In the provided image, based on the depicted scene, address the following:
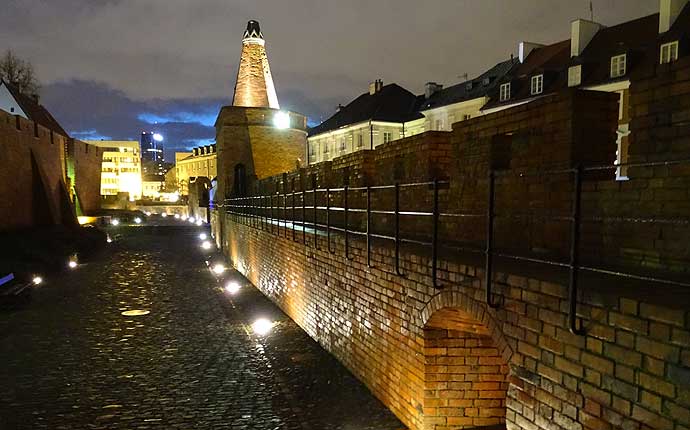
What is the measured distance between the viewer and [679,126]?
2982 millimetres

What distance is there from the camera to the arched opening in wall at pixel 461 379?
4883 millimetres

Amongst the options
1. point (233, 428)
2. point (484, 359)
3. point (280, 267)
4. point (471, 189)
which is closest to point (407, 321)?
point (484, 359)

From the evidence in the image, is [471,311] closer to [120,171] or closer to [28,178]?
[28,178]

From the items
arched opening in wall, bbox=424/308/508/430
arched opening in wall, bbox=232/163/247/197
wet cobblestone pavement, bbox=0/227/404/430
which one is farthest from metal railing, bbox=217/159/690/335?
arched opening in wall, bbox=232/163/247/197

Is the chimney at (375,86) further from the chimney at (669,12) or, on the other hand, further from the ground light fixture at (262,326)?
the ground light fixture at (262,326)

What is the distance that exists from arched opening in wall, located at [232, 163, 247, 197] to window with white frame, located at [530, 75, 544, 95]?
16541mm

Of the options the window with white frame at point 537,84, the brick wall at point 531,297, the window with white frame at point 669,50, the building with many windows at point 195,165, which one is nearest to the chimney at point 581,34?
the window with white frame at point 537,84

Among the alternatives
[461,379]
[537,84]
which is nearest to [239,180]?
[537,84]

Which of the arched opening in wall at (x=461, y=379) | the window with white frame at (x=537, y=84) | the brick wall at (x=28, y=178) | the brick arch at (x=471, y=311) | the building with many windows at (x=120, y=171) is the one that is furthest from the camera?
the building with many windows at (x=120, y=171)

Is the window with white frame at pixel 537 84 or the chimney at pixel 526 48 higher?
the chimney at pixel 526 48

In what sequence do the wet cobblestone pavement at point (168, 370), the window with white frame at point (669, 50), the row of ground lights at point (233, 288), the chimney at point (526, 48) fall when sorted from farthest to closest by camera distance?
1. the chimney at point (526, 48)
2. the window with white frame at point (669, 50)
3. the row of ground lights at point (233, 288)
4. the wet cobblestone pavement at point (168, 370)

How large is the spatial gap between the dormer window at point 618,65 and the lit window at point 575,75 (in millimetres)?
1750

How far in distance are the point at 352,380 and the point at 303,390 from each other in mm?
723

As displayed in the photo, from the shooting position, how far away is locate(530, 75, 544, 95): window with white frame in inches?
1011
